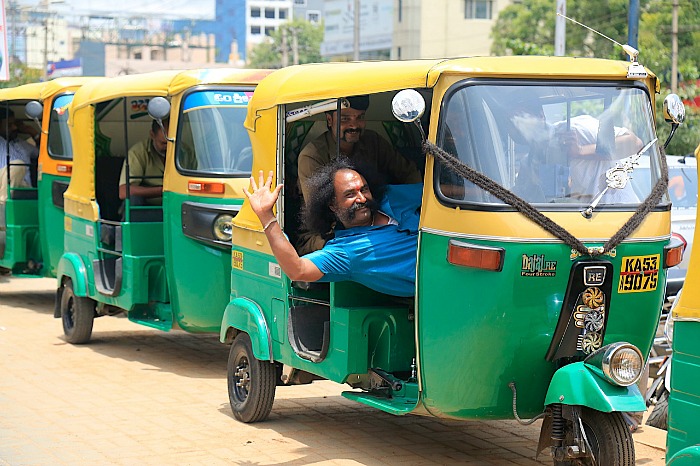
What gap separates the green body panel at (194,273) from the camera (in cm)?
964

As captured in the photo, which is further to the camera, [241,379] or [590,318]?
[241,379]

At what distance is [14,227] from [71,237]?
2.59 m

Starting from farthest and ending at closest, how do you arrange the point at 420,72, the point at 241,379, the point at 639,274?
the point at 241,379
the point at 420,72
the point at 639,274

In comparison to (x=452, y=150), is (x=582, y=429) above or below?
below

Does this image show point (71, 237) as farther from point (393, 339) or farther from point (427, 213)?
point (427, 213)

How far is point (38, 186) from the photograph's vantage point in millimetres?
13672

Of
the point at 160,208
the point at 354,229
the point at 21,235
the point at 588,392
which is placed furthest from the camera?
the point at 21,235

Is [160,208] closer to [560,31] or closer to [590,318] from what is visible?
[590,318]

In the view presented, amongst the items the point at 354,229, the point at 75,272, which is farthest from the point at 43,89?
the point at 354,229

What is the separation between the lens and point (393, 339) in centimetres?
688

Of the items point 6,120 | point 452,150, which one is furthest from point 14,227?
point 452,150

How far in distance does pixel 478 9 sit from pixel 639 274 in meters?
73.2

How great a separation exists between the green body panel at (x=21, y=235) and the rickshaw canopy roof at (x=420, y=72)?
7406 mm

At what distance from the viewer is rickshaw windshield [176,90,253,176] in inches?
382
